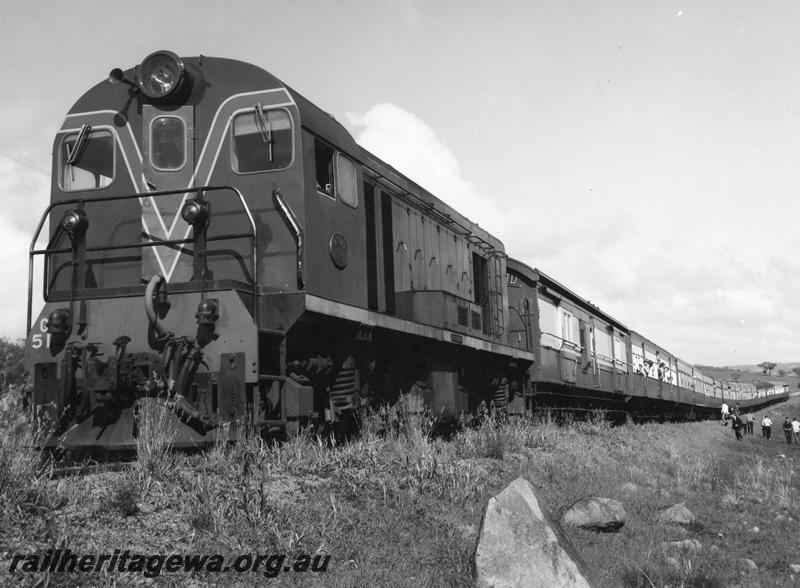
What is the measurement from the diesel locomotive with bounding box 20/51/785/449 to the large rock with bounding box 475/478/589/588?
264 centimetres

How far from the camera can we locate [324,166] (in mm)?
8516

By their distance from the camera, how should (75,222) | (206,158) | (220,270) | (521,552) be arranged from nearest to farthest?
(521,552), (75,222), (220,270), (206,158)

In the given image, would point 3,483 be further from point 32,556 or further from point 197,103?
point 197,103

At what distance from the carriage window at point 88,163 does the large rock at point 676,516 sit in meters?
6.70

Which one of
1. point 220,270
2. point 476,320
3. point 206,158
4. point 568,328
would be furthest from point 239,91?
point 568,328

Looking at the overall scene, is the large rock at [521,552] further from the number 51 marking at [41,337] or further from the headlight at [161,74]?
the headlight at [161,74]

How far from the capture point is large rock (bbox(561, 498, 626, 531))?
627 cm

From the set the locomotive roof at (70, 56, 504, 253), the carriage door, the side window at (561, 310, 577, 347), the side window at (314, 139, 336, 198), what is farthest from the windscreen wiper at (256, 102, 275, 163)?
the side window at (561, 310, 577, 347)

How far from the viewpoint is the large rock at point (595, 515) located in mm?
6270

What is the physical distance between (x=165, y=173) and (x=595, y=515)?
5.43 metres

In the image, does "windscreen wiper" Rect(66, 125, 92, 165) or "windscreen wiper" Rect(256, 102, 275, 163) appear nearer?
"windscreen wiper" Rect(256, 102, 275, 163)

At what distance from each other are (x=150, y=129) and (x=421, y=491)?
4.76 meters

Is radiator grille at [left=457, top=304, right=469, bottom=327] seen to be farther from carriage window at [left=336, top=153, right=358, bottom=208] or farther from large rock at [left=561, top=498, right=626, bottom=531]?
large rock at [left=561, top=498, right=626, bottom=531]

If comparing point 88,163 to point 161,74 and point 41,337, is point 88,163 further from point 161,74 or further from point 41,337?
point 41,337
